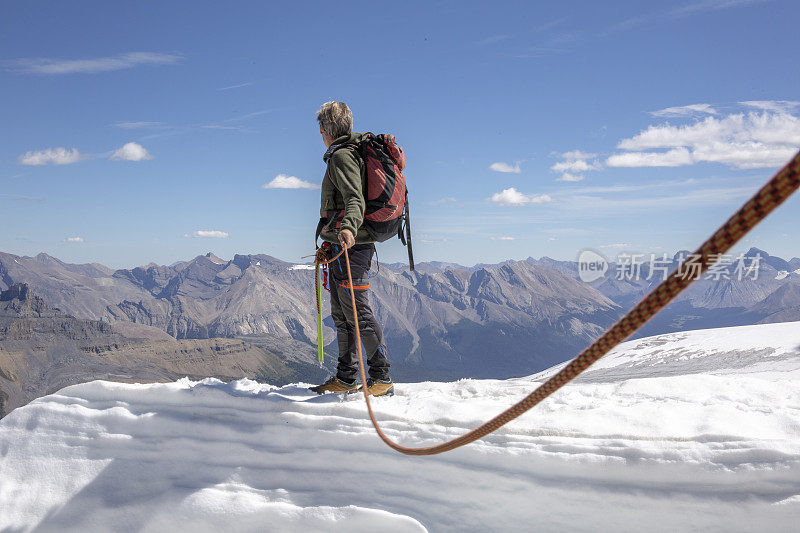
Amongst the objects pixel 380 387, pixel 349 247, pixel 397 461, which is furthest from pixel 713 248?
pixel 380 387

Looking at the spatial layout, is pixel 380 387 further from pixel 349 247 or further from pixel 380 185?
pixel 380 185

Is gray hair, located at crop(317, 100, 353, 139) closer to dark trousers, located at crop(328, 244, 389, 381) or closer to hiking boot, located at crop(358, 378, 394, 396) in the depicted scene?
dark trousers, located at crop(328, 244, 389, 381)

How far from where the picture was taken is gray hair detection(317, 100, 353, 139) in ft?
24.0

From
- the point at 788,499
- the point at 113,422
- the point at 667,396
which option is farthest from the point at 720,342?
the point at 113,422

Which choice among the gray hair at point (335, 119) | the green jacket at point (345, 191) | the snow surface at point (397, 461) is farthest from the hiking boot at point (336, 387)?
the gray hair at point (335, 119)

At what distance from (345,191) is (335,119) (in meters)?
1.27

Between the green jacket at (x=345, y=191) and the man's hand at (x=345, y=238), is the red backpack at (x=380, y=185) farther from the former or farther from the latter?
the man's hand at (x=345, y=238)

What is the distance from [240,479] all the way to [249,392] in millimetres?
1553

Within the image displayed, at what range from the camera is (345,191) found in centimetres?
674

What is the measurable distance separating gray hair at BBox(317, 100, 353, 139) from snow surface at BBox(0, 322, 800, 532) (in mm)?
3924

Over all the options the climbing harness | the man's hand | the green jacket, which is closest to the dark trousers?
the green jacket

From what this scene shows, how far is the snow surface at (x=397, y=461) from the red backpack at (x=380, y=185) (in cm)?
258

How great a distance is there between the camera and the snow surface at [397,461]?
16.6ft

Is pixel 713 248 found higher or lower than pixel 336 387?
higher
